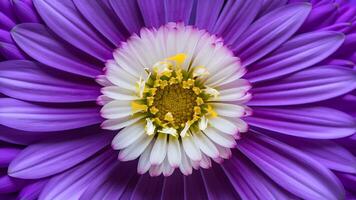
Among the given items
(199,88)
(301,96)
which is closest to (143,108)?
(199,88)

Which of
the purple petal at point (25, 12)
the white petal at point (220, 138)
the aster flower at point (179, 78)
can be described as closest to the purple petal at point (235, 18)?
the aster flower at point (179, 78)

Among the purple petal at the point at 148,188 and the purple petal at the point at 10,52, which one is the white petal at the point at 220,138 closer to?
the purple petal at the point at 148,188

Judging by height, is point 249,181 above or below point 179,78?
below

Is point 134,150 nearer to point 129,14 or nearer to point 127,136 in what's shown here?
point 127,136

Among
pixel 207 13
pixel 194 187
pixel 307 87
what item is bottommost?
pixel 194 187

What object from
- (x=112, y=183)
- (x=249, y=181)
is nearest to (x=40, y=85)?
(x=112, y=183)

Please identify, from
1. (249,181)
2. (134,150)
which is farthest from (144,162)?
(249,181)

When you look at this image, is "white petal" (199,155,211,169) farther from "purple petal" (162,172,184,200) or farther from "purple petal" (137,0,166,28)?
"purple petal" (137,0,166,28)
